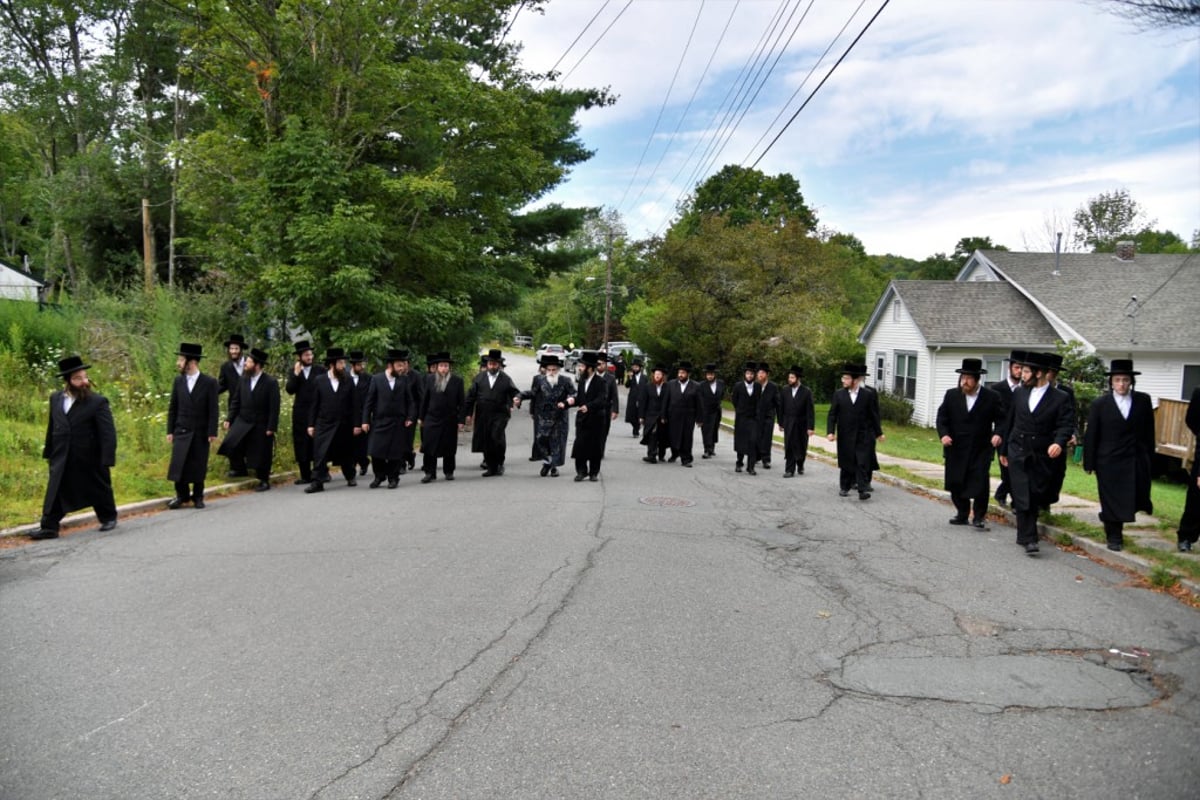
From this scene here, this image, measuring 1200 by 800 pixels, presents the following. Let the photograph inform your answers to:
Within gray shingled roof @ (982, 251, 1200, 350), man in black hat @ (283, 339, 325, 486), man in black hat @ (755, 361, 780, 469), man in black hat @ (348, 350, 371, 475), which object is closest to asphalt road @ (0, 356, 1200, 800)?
man in black hat @ (283, 339, 325, 486)

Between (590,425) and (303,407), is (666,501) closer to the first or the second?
(590,425)

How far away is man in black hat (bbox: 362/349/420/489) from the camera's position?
12609mm

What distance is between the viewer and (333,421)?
12445mm

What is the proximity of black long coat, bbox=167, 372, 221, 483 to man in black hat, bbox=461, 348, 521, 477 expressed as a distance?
13.2ft

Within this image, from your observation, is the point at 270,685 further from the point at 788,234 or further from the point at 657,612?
the point at 788,234

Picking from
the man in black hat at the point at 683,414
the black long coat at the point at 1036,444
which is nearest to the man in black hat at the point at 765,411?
the man in black hat at the point at 683,414

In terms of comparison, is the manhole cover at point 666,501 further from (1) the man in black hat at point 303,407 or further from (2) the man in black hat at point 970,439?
(1) the man in black hat at point 303,407

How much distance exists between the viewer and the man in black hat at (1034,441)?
28.9ft

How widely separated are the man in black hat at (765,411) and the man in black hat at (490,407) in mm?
4700

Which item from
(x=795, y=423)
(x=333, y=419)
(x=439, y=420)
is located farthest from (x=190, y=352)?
(x=795, y=423)

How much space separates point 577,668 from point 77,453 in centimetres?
668

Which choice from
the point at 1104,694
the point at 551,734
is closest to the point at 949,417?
the point at 1104,694

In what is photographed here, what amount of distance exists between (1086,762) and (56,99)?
41.8 metres

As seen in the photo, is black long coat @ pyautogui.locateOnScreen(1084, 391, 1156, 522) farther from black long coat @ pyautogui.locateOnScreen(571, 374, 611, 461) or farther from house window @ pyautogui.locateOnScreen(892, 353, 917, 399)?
house window @ pyautogui.locateOnScreen(892, 353, 917, 399)
